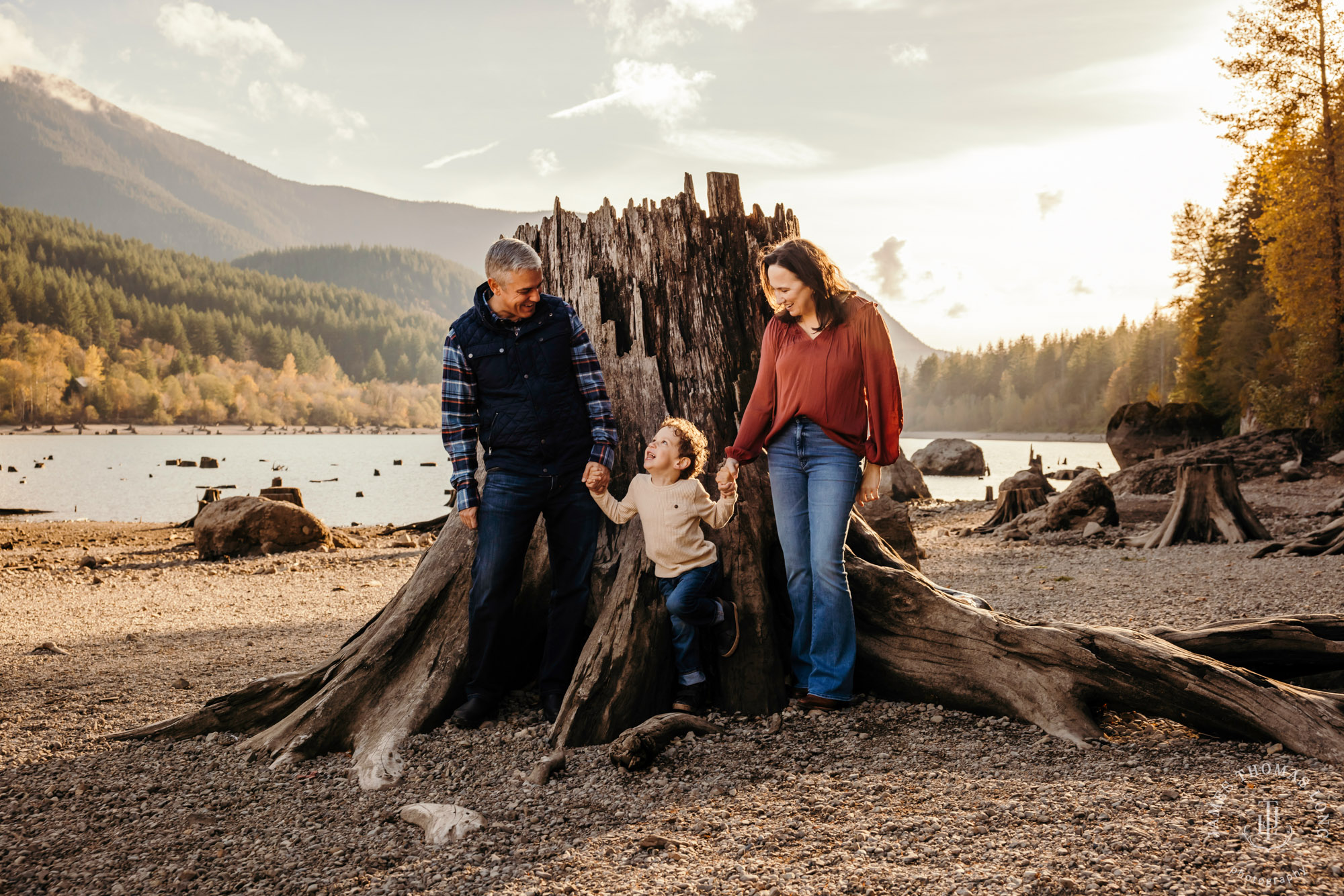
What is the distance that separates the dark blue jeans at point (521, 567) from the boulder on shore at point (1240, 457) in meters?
17.2

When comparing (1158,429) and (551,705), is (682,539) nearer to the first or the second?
(551,705)

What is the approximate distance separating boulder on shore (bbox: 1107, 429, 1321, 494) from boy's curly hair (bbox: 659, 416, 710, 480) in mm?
16877

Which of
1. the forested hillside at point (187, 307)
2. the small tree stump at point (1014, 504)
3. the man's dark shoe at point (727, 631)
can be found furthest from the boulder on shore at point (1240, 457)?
the forested hillside at point (187, 307)

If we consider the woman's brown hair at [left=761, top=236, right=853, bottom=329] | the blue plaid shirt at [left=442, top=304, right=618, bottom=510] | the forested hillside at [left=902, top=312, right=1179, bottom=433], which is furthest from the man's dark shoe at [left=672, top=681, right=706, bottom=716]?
the forested hillside at [left=902, top=312, right=1179, bottom=433]

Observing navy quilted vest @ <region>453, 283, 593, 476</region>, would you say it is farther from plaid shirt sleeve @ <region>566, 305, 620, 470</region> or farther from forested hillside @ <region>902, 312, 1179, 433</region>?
forested hillside @ <region>902, 312, 1179, 433</region>

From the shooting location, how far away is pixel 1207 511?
1084cm

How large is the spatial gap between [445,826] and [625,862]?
0.70 meters

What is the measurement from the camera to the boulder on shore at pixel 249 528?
12812 millimetres

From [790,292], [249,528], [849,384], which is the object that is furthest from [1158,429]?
[790,292]

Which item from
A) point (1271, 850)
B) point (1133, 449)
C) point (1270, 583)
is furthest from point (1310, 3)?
point (1271, 850)

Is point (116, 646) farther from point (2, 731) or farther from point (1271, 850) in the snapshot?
point (1271, 850)

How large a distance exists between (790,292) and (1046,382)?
433ft

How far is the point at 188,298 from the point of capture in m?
155

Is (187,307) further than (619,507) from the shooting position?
Yes
